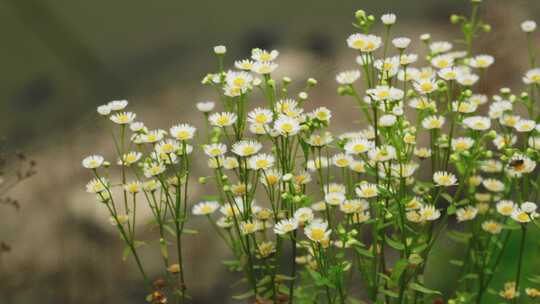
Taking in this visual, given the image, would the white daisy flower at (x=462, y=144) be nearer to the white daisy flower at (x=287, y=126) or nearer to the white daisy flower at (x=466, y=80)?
the white daisy flower at (x=466, y=80)

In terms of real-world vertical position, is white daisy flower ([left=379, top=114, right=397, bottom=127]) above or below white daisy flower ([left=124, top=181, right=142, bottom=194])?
above

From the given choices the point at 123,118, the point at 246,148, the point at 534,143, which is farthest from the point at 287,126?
the point at 534,143

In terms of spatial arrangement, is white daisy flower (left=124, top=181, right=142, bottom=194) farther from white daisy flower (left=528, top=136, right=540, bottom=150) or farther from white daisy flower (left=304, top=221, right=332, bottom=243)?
white daisy flower (left=528, top=136, right=540, bottom=150)

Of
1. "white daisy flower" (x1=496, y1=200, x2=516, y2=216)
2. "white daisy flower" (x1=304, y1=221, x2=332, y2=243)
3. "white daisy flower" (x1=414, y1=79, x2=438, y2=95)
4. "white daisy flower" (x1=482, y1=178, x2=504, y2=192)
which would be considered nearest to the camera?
"white daisy flower" (x1=304, y1=221, x2=332, y2=243)

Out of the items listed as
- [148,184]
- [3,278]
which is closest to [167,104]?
[3,278]

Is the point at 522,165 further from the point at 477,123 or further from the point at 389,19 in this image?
the point at 389,19

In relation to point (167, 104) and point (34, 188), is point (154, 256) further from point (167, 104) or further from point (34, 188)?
point (167, 104)

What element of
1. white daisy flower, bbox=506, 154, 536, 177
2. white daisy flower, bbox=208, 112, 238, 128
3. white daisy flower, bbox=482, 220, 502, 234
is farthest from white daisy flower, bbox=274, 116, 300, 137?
white daisy flower, bbox=482, 220, 502, 234

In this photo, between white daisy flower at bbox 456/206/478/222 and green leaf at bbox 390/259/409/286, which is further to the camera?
white daisy flower at bbox 456/206/478/222

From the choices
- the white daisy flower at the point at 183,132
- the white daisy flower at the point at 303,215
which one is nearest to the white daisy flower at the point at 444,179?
the white daisy flower at the point at 303,215
